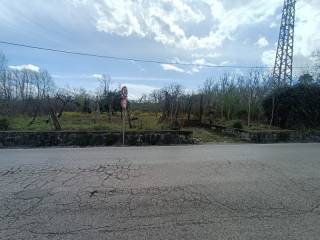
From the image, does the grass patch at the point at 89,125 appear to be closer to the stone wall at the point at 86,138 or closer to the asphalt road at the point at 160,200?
the stone wall at the point at 86,138

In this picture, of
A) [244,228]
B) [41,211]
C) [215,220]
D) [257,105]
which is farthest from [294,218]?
[257,105]

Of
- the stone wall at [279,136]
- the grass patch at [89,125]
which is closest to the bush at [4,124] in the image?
the grass patch at [89,125]

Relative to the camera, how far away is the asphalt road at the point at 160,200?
3566mm

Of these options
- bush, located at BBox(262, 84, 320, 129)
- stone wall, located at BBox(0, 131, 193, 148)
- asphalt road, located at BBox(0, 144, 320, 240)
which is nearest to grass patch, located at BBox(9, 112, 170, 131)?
stone wall, located at BBox(0, 131, 193, 148)

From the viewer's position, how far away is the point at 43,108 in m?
26.6

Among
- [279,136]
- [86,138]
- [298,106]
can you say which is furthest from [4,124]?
[298,106]

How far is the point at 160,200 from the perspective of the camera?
471cm

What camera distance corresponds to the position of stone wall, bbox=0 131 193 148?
12855mm

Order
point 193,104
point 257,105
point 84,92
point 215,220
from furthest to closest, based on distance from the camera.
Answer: point 84,92
point 193,104
point 257,105
point 215,220

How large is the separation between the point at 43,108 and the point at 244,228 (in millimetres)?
26618

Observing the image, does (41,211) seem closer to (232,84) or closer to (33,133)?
(33,133)

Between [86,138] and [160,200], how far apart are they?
947 centimetres

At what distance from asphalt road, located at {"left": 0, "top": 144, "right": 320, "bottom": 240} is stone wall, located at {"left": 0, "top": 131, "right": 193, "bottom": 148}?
5378mm

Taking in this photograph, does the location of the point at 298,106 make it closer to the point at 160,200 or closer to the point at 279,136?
the point at 279,136
